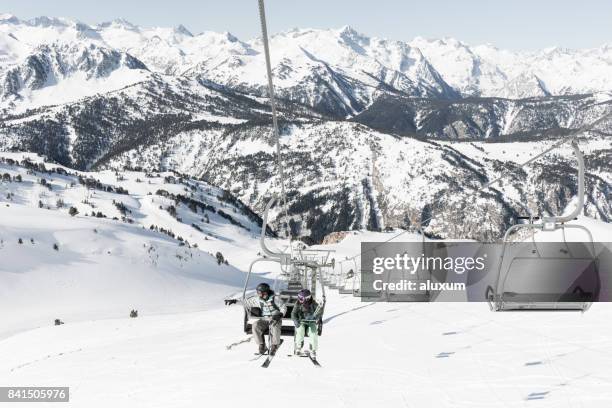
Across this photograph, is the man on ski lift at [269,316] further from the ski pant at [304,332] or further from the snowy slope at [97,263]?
the snowy slope at [97,263]

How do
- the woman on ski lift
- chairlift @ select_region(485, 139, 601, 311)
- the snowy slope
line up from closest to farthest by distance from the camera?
the woman on ski lift → chairlift @ select_region(485, 139, 601, 311) → the snowy slope

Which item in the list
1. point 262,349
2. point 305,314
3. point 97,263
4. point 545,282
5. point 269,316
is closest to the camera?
point 305,314

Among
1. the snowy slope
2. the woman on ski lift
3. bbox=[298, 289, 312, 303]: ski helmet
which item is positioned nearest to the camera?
bbox=[298, 289, 312, 303]: ski helmet

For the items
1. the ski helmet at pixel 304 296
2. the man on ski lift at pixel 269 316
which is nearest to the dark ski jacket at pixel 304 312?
the ski helmet at pixel 304 296

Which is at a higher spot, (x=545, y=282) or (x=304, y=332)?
(x=545, y=282)

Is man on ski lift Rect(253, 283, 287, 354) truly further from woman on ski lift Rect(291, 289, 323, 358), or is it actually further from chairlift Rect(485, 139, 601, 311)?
chairlift Rect(485, 139, 601, 311)

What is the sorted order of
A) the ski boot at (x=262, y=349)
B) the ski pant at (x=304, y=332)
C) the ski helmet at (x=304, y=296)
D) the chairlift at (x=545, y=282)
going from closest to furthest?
the ski helmet at (x=304, y=296), the ski pant at (x=304, y=332), the chairlift at (x=545, y=282), the ski boot at (x=262, y=349)

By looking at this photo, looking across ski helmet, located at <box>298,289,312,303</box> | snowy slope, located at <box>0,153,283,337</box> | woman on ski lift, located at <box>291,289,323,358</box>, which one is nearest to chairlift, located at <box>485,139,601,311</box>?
woman on ski lift, located at <box>291,289,323,358</box>

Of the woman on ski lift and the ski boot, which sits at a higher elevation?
the woman on ski lift

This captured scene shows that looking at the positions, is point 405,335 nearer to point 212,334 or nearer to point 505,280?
point 505,280

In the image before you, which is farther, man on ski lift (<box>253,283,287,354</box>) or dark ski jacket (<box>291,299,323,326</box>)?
man on ski lift (<box>253,283,287,354</box>)

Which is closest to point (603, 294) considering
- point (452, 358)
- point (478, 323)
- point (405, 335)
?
point (478, 323)

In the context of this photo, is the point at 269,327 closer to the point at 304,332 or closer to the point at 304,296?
the point at 304,332

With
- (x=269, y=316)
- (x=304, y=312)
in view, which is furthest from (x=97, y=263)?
(x=304, y=312)
